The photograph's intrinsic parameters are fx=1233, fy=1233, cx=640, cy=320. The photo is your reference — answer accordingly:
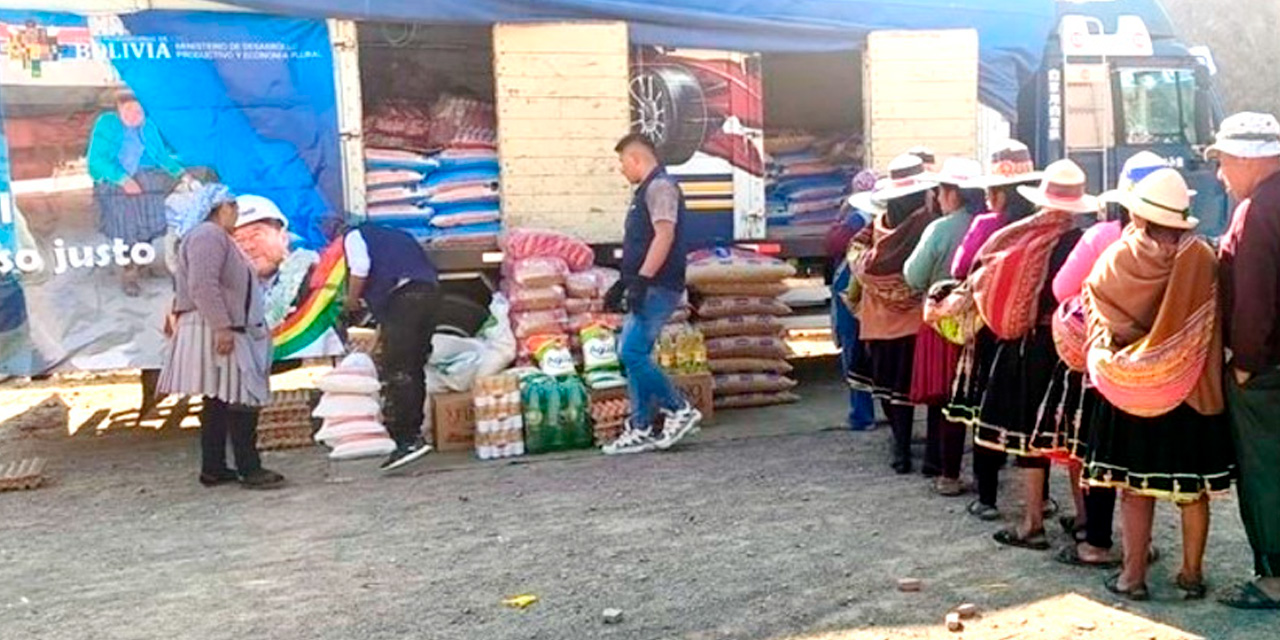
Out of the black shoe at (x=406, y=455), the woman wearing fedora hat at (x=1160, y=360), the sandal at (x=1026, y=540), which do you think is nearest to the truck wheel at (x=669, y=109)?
the black shoe at (x=406, y=455)

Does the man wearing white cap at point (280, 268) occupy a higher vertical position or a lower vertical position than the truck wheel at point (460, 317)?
higher

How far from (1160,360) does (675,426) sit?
3.53 m

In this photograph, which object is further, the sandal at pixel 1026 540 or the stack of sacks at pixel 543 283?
the stack of sacks at pixel 543 283

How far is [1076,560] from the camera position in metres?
4.86

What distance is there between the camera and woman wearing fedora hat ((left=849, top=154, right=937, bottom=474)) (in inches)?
238

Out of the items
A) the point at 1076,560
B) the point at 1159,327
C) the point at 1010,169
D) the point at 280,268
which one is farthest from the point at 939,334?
the point at 280,268

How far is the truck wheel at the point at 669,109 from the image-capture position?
8.29 m

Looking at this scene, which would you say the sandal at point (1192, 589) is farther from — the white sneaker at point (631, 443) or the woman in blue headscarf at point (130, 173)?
the woman in blue headscarf at point (130, 173)

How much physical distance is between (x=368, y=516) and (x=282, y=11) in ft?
10.5

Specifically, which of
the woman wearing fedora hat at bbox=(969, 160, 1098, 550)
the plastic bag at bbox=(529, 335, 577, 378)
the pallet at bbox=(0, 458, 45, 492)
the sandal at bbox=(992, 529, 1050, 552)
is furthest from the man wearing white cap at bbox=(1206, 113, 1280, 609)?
the pallet at bbox=(0, 458, 45, 492)

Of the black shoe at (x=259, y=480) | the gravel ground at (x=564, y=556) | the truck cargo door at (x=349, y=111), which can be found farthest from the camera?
the truck cargo door at (x=349, y=111)

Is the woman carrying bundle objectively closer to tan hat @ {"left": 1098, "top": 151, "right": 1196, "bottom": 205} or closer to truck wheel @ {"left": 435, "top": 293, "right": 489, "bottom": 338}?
tan hat @ {"left": 1098, "top": 151, "right": 1196, "bottom": 205}

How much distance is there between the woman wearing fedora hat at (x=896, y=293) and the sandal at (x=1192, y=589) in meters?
1.87

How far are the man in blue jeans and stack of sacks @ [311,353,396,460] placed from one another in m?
1.42
